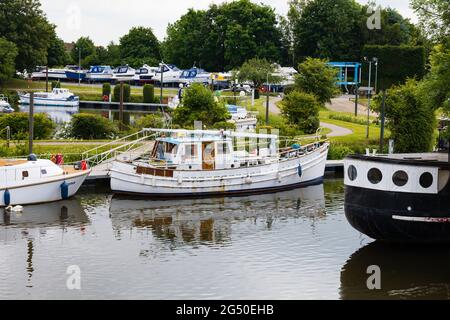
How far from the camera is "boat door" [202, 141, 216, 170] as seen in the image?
156ft

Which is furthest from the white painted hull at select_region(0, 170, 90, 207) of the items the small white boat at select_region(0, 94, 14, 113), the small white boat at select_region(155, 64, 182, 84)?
the small white boat at select_region(155, 64, 182, 84)

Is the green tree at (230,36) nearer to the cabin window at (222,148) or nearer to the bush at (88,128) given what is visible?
the bush at (88,128)

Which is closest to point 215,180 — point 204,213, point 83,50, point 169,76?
point 204,213

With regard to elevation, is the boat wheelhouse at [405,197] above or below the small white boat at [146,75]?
below

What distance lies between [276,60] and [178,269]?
103 m

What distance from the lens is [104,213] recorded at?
4194cm

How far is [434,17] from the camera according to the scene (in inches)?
A: 1639

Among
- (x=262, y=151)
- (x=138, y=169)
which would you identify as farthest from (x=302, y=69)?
(x=138, y=169)

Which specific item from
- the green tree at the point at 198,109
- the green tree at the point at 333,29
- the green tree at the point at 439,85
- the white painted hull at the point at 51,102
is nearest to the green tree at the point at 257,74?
the green tree at the point at 333,29

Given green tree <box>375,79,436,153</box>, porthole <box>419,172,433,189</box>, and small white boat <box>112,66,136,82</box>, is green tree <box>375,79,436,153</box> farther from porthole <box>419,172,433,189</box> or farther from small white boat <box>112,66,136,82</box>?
small white boat <box>112,66,136,82</box>

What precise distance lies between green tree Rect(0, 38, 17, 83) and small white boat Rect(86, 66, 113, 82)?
84.1 feet

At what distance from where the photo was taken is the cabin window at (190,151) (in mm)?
47344

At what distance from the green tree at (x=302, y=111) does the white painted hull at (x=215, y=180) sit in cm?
1462
